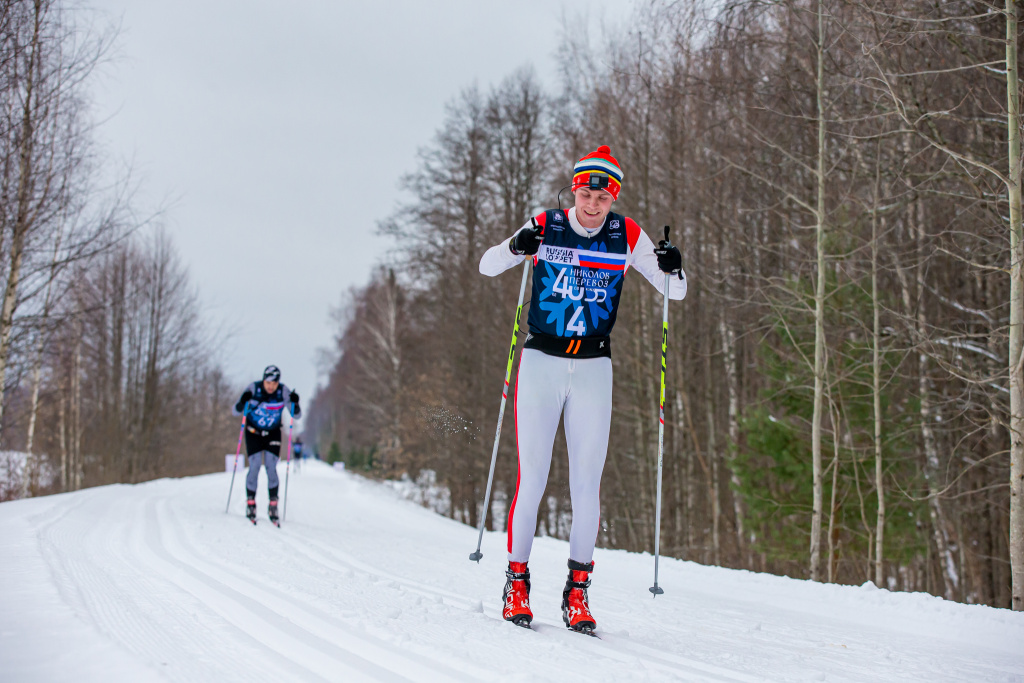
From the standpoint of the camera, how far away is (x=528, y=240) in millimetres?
3414

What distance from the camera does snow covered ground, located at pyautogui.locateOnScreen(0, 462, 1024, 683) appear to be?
245cm

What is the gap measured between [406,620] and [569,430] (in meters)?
1.17

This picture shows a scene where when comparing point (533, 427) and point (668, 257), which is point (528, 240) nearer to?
point (668, 257)

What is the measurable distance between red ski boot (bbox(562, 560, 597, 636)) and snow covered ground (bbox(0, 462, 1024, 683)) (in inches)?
5.1

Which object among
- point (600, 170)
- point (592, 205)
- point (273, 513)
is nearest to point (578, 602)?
point (592, 205)

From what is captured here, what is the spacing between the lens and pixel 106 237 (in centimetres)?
1131

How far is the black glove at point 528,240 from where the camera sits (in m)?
3.40

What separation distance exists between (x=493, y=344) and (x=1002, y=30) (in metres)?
8.72

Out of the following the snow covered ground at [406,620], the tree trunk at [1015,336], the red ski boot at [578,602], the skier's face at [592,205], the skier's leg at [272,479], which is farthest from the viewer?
the skier's leg at [272,479]

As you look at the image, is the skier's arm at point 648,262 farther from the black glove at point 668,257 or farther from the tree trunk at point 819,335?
the tree trunk at point 819,335

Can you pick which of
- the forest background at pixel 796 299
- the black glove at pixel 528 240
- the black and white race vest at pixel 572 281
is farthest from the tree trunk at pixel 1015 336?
the black glove at pixel 528 240

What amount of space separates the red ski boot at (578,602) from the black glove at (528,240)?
1.56 metres

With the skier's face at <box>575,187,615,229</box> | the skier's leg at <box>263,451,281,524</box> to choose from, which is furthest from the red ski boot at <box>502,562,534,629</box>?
the skier's leg at <box>263,451,281,524</box>

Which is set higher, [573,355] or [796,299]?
[796,299]
